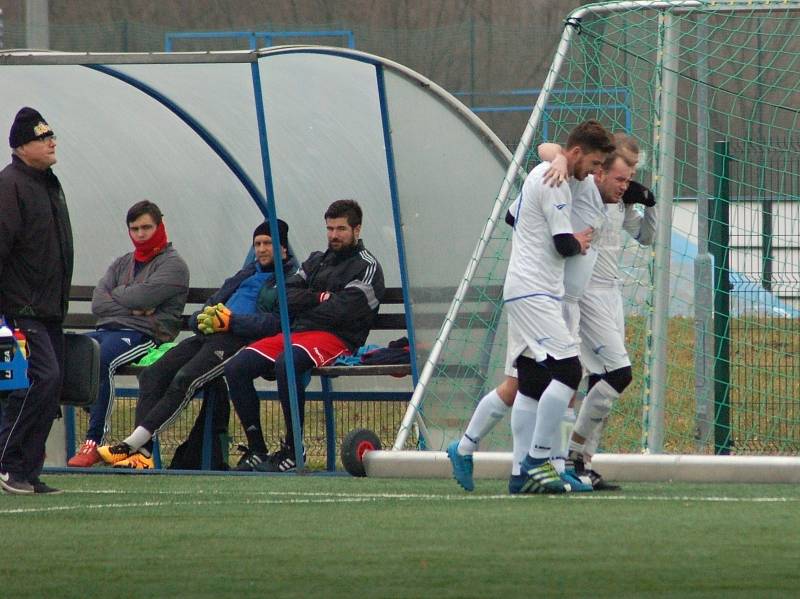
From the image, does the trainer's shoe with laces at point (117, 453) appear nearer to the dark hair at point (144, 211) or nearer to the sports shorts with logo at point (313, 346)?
the sports shorts with logo at point (313, 346)

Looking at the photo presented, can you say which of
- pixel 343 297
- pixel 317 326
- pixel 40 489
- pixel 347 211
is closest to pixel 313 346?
pixel 317 326

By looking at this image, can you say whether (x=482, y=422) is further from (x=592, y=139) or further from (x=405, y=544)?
(x=405, y=544)

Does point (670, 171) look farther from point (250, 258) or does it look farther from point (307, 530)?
point (307, 530)

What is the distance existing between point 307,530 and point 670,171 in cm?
433

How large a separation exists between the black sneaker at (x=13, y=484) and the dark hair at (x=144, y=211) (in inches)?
127

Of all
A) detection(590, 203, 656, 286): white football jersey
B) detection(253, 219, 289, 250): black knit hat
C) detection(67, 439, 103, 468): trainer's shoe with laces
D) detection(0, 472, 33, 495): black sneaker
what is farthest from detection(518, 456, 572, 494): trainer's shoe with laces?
detection(67, 439, 103, 468): trainer's shoe with laces

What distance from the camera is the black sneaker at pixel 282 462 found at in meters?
10.4

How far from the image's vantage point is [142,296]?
1123 centimetres

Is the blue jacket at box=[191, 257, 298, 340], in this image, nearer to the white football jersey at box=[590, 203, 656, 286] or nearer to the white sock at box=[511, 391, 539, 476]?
the white football jersey at box=[590, 203, 656, 286]

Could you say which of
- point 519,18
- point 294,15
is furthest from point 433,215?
point 294,15

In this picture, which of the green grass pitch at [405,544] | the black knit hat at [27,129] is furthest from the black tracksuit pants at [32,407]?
the black knit hat at [27,129]

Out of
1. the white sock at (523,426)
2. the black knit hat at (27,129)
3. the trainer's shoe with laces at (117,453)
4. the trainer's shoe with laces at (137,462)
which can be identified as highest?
the black knit hat at (27,129)

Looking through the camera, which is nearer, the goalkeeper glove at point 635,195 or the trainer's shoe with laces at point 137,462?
the goalkeeper glove at point 635,195

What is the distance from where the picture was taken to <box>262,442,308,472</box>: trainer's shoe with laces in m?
10.4
